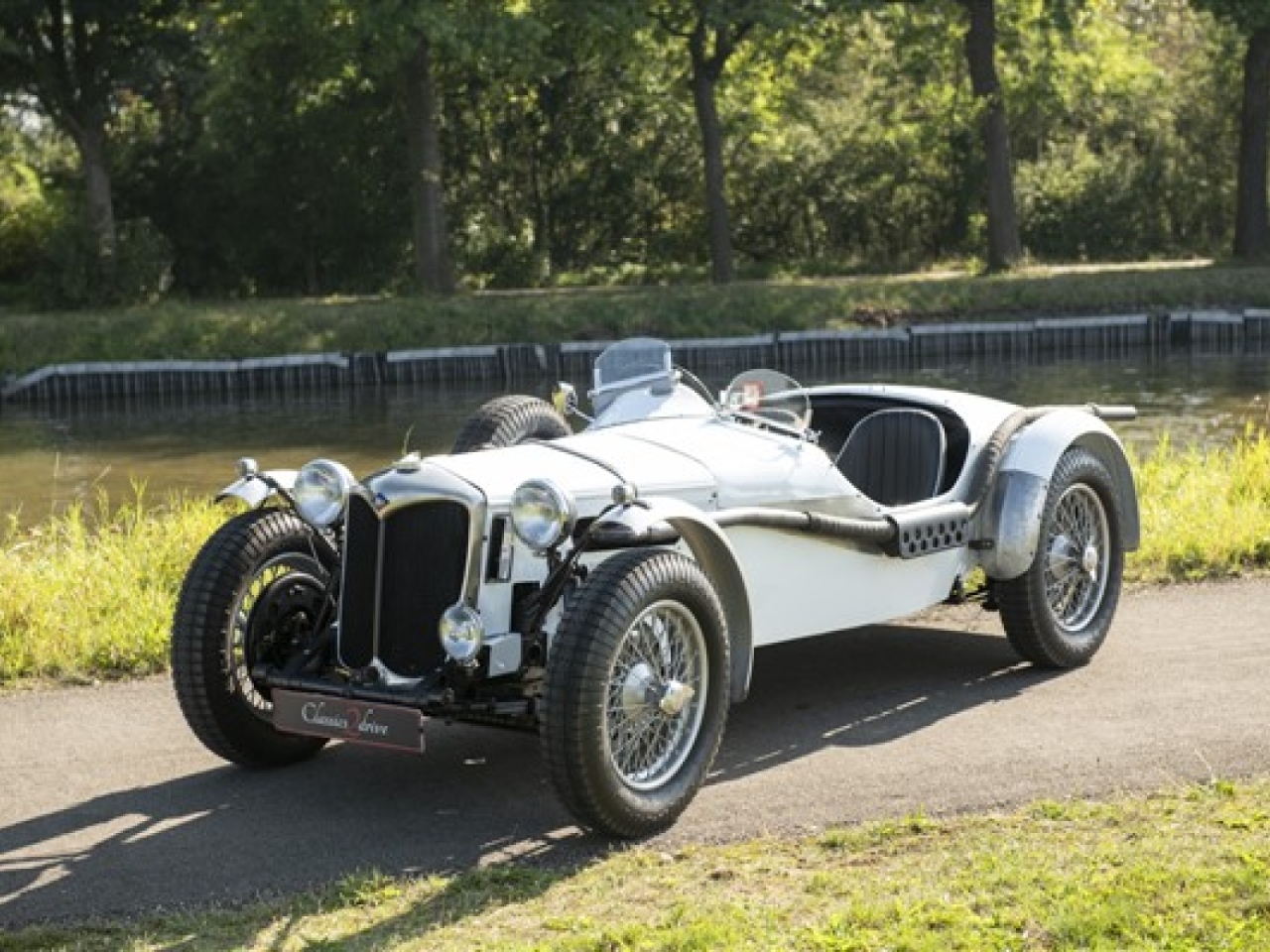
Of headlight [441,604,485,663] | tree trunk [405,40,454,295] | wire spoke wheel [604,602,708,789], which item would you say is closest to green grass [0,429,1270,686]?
headlight [441,604,485,663]

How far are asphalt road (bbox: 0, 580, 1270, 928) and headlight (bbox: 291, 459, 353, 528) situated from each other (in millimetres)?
933

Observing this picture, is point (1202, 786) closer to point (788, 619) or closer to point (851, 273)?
point (788, 619)

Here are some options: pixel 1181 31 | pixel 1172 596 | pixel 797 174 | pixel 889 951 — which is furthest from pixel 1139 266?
pixel 889 951

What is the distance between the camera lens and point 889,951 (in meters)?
5.23

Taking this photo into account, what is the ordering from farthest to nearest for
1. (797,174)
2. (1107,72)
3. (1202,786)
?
(797,174) < (1107,72) < (1202,786)

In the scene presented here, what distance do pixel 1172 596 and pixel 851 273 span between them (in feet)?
93.8

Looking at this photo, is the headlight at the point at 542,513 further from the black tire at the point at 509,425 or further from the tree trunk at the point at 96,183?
the tree trunk at the point at 96,183

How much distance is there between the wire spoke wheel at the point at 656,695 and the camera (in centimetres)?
657

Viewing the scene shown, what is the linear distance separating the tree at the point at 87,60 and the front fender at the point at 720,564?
27844mm

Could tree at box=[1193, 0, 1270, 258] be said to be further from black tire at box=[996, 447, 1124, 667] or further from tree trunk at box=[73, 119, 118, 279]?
black tire at box=[996, 447, 1124, 667]

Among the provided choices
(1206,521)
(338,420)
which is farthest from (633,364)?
(338,420)

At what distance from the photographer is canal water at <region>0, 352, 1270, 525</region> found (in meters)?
20.4

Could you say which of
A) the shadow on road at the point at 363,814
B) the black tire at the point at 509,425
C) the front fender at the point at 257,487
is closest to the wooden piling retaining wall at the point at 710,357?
the black tire at the point at 509,425

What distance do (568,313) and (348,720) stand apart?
80.1 ft
